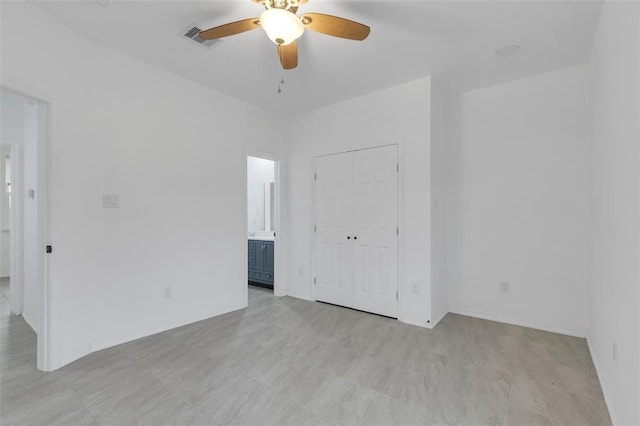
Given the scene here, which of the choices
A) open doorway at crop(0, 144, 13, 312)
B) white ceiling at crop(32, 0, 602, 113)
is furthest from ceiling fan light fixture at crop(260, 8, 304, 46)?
open doorway at crop(0, 144, 13, 312)

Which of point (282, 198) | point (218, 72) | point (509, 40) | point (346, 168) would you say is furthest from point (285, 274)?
point (509, 40)

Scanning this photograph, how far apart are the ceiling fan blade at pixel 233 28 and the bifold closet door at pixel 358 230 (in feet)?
6.71

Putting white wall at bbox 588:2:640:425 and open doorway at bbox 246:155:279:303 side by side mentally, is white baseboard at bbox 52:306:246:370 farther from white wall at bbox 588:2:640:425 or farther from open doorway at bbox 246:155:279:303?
white wall at bbox 588:2:640:425

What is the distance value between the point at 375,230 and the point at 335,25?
89.5 inches

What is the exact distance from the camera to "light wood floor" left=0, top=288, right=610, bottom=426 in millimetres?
1746

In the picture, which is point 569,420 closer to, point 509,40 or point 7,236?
point 509,40

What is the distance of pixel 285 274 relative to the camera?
4.35m

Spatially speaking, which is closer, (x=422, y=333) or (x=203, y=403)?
(x=203, y=403)

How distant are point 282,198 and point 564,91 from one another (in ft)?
11.6

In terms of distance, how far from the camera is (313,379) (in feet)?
7.01

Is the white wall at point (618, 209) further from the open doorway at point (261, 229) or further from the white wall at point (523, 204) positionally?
the open doorway at point (261, 229)

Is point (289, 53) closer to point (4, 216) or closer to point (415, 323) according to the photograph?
point (415, 323)

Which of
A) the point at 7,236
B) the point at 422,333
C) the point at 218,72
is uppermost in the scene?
the point at 218,72

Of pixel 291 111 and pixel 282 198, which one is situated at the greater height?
pixel 291 111
